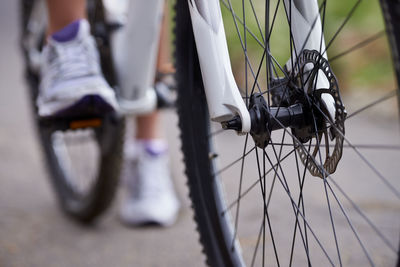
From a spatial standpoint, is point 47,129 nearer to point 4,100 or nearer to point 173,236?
point 173,236

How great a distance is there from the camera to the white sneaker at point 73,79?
1.30 m

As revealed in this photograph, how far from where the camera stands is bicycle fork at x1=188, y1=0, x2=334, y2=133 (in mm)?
949

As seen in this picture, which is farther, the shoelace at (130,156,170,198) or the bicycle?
the shoelace at (130,156,170,198)

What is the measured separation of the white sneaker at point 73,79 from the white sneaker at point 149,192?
0.58m

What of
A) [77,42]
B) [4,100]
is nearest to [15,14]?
[4,100]

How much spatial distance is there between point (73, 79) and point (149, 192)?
0.67 metres

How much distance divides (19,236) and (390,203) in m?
1.30

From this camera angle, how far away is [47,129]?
1.44 m

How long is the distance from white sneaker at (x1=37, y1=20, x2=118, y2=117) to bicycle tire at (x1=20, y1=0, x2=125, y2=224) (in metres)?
0.07

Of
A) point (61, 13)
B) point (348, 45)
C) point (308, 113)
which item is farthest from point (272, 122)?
point (348, 45)

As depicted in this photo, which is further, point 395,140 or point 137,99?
point 395,140

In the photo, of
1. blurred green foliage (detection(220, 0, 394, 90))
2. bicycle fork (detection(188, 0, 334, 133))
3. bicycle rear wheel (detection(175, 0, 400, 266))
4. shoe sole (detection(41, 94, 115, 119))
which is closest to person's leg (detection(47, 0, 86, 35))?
shoe sole (detection(41, 94, 115, 119))

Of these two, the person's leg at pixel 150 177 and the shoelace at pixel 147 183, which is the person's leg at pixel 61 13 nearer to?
the person's leg at pixel 150 177

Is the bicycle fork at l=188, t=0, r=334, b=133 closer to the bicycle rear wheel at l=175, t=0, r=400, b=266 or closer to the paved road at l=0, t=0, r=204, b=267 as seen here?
the bicycle rear wheel at l=175, t=0, r=400, b=266
